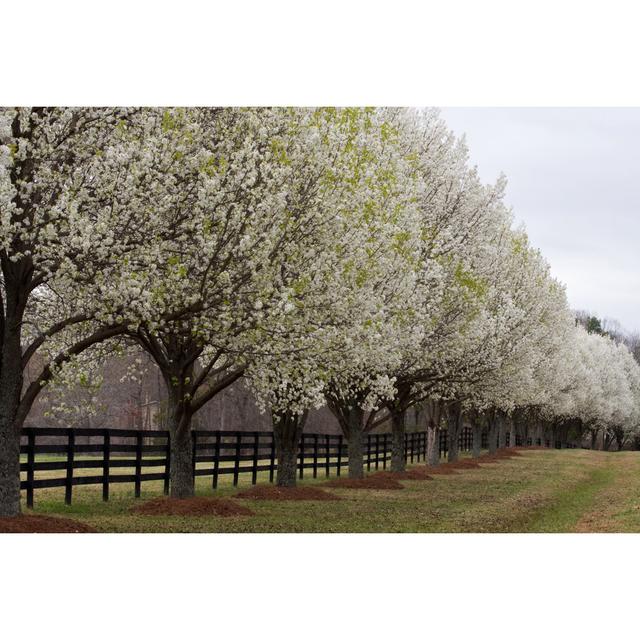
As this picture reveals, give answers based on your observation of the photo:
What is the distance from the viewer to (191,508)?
17.0 meters

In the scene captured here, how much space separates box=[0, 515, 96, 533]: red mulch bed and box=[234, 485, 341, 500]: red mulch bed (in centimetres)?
715

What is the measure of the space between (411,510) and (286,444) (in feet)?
14.2

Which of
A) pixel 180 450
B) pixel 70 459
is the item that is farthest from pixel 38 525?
pixel 180 450

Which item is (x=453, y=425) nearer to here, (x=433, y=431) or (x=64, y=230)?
(x=433, y=431)

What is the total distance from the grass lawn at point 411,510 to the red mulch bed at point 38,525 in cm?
77

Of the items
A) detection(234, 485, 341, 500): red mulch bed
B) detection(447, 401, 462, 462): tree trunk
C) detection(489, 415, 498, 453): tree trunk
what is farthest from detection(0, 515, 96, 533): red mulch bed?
detection(489, 415, 498, 453): tree trunk

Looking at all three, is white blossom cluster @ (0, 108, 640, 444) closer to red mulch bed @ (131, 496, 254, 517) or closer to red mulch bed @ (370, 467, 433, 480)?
red mulch bed @ (131, 496, 254, 517)

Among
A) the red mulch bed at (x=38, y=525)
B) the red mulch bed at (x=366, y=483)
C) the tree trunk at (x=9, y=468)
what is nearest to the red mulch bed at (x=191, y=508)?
the red mulch bed at (x=38, y=525)

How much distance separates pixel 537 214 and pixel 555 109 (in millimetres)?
2235

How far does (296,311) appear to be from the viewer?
14.6m

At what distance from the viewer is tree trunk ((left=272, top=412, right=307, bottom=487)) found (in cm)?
2280

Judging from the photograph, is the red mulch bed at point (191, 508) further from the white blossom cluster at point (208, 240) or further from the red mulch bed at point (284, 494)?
the red mulch bed at point (284, 494)

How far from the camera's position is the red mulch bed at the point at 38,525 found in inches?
518

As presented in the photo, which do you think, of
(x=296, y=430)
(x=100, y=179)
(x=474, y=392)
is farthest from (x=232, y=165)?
(x=474, y=392)
